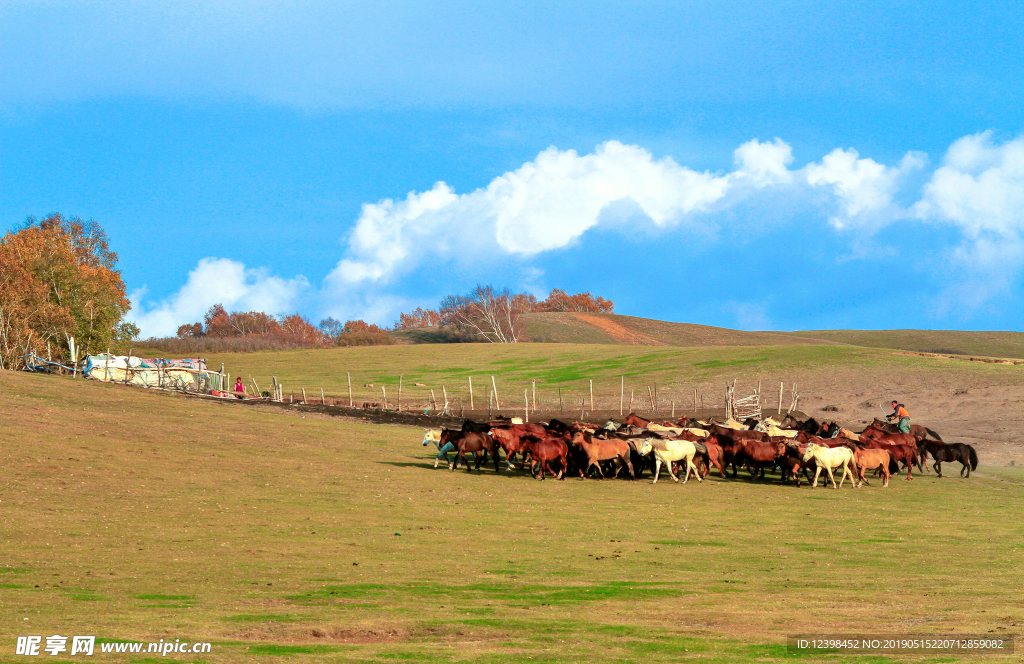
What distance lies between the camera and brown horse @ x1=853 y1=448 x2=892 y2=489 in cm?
2386

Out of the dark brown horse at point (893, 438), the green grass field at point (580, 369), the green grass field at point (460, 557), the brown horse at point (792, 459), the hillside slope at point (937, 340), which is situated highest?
the hillside slope at point (937, 340)

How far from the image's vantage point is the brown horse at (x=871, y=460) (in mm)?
23859

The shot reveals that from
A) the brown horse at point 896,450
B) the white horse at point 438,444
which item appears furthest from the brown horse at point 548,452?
the brown horse at point 896,450

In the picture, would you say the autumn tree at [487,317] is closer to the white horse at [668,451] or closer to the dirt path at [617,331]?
→ the dirt path at [617,331]

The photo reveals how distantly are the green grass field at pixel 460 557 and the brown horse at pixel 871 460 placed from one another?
848 mm

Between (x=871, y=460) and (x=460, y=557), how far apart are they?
1463 centimetres

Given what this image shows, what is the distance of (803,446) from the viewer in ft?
81.3

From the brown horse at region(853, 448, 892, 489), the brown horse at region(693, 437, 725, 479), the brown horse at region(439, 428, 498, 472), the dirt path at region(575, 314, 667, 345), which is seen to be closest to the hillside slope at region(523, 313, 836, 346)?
the dirt path at region(575, 314, 667, 345)

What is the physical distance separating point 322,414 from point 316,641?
37.0 meters

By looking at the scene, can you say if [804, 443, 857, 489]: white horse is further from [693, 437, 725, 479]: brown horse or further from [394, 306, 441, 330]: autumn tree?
[394, 306, 441, 330]: autumn tree

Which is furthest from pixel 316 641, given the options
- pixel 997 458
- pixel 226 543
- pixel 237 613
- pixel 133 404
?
pixel 133 404

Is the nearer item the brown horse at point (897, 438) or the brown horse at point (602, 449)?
the brown horse at point (602, 449)

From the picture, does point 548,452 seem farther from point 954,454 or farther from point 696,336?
point 696,336

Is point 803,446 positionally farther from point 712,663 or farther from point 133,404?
point 133,404
